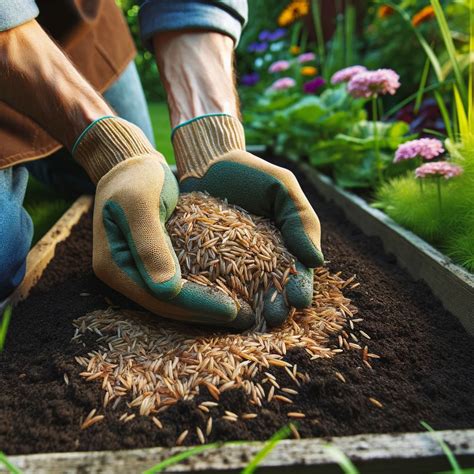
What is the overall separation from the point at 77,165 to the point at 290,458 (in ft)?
7.57

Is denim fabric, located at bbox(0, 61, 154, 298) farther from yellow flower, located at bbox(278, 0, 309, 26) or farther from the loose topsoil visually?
yellow flower, located at bbox(278, 0, 309, 26)

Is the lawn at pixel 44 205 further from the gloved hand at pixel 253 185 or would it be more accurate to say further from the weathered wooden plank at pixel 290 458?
the weathered wooden plank at pixel 290 458

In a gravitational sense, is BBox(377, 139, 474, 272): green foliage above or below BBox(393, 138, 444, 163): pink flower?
below

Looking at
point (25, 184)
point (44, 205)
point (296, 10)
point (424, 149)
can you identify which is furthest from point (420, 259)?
point (296, 10)

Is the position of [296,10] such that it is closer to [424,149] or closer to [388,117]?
[388,117]

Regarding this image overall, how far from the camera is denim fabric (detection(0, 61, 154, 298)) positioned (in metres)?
1.76

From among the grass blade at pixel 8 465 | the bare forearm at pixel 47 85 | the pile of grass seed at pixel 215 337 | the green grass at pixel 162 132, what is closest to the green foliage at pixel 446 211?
the pile of grass seed at pixel 215 337

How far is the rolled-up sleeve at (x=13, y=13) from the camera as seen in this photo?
1.64m

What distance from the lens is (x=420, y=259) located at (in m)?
1.86

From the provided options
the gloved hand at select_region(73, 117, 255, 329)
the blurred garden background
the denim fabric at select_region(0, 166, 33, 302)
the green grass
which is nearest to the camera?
the gloved hand at select_region(73, 117, 255, 329)

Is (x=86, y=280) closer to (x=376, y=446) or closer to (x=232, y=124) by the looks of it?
(x=232, y=124)

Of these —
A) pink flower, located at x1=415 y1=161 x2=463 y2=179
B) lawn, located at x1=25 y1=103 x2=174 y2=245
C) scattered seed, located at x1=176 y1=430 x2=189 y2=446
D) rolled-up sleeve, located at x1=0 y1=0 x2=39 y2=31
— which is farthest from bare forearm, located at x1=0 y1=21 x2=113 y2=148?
pink flower, located at x1=415 y1=161 x2=463 y2=179

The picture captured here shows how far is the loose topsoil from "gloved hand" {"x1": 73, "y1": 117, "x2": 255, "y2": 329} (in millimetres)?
204

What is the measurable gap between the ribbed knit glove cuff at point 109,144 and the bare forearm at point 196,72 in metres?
0.34
